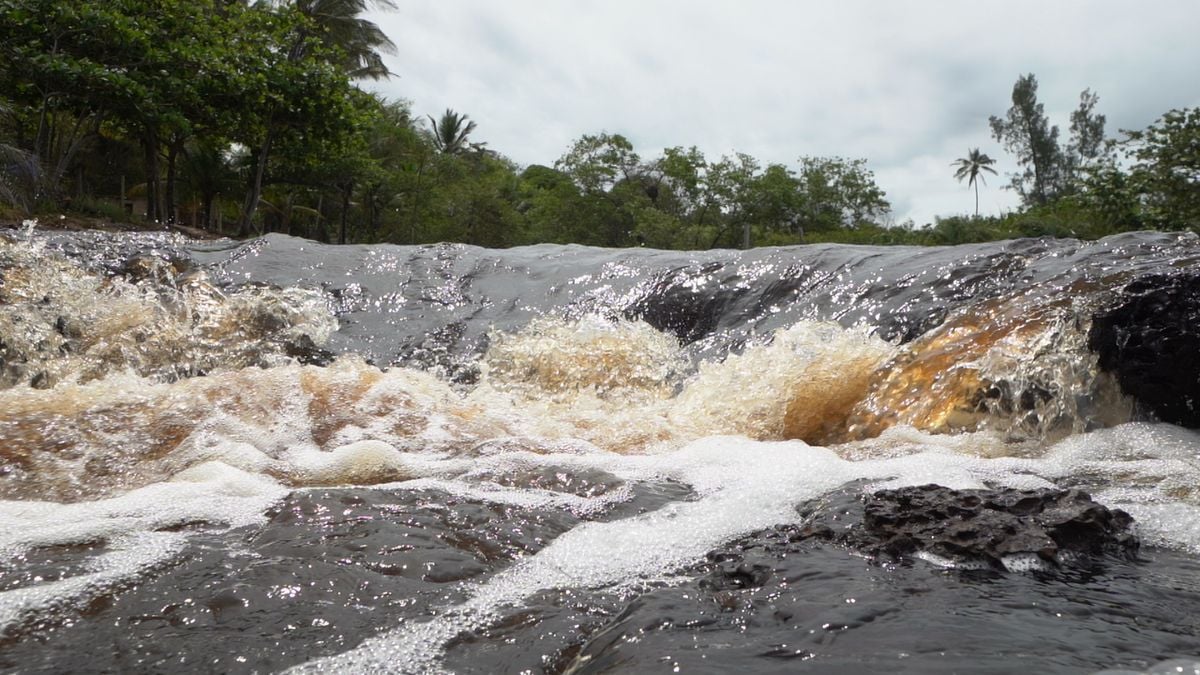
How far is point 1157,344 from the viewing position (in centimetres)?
361

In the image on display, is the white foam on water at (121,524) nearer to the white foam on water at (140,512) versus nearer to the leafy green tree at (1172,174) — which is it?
the white foam on water at (140,512)

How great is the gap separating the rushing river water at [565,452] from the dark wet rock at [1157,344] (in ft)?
0.07

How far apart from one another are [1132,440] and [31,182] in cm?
1239

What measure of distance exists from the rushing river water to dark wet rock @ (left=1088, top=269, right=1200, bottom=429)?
0.07 ft

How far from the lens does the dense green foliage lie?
14.7m

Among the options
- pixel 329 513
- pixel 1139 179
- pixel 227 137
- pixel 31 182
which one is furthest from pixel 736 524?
pixel 1139 179

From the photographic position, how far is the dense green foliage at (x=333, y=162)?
48.2 feet

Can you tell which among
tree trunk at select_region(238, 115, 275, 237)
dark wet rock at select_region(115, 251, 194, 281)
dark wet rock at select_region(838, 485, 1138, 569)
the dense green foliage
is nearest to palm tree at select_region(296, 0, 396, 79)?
the dense green foliage

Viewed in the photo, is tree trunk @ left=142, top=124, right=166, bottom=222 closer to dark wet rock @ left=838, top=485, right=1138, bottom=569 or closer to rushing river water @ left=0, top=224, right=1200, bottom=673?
rushing river water @ left=0, top=224, right=1200, bottom=673

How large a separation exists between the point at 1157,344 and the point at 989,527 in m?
2.17

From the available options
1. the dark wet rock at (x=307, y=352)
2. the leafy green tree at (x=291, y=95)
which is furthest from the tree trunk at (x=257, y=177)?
the dark wet rock at (x=307, y=352)

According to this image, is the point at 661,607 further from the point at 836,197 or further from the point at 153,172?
the point at 836,197

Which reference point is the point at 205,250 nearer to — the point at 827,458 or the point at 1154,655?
the point at 827,458

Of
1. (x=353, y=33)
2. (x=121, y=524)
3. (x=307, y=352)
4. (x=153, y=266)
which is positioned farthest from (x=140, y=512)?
(x=353, y=33)
